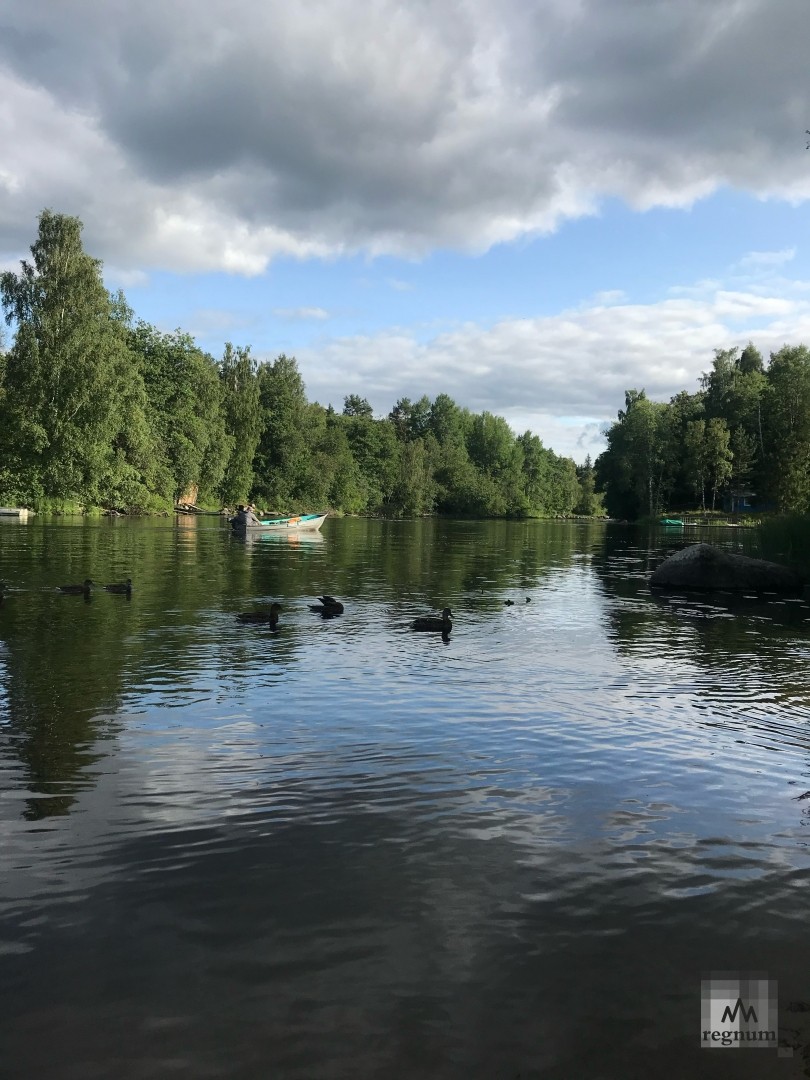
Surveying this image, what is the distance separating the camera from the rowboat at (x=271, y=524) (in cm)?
5800

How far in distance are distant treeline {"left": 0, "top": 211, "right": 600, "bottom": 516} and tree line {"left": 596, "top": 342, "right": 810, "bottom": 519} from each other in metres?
41.0

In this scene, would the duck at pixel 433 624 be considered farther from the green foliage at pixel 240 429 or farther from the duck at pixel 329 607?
the green foliage at pixel 240 429

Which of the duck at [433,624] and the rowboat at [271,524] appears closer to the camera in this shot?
the duck at [433,624]

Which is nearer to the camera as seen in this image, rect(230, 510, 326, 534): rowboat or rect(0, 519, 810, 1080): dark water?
rect(0, 519, 810, 1080): dark water

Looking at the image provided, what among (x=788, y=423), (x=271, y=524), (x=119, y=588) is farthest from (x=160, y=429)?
(x=788, y=423)

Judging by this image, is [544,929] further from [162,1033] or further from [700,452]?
[700,452]

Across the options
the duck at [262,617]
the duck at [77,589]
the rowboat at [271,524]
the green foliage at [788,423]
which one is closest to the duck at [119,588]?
the duck at [77,589]

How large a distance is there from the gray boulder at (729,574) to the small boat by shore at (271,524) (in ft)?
113

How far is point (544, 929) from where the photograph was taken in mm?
5520

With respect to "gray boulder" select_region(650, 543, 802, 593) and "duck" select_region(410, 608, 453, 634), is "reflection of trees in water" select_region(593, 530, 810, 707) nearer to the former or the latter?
"gray boulder" select_region(650, 543, 802, 593)

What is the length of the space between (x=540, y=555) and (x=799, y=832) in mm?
44520

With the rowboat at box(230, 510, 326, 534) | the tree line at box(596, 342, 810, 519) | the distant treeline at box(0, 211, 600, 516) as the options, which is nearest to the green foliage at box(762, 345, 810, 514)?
the tree line at box(596, 342, 810, 519)

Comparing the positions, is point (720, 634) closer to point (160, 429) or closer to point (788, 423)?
point (160, 429)

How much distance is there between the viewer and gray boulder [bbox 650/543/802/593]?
3061 cm
